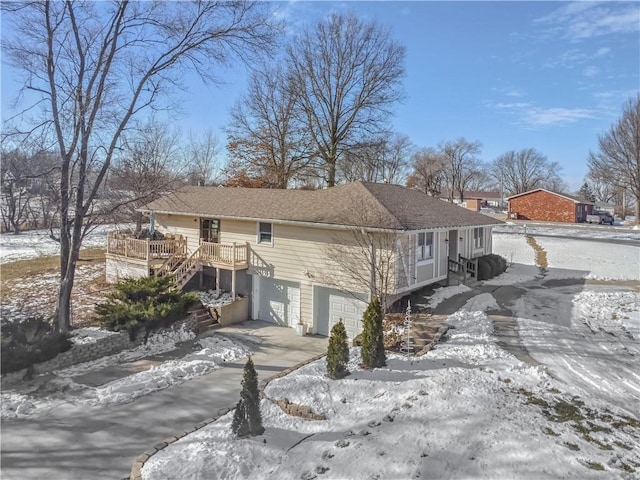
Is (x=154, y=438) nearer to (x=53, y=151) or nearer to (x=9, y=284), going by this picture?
(x=53, y=151)

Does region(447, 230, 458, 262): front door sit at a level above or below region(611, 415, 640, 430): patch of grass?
above

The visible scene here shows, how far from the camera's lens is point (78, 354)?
432 inches

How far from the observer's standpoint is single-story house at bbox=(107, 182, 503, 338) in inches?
547

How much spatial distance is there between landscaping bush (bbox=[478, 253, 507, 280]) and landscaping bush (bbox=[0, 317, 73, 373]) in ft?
49.8

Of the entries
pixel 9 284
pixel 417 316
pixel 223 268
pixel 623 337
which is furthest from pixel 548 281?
pixel 9 284

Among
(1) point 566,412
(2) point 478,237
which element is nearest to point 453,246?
(2) point 478,237

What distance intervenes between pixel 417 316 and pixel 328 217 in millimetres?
4648

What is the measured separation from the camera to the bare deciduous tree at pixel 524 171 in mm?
80438

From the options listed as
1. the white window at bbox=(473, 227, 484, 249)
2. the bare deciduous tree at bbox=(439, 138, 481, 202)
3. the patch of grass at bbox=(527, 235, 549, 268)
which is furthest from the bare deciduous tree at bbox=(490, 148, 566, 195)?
the white window at bbox=(473, 227, 484, 249)

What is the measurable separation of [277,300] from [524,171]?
7734cm

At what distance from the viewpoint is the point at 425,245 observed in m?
15.0

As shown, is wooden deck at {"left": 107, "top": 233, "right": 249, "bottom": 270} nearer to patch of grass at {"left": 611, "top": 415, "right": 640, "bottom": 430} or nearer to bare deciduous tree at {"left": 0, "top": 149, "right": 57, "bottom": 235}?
bare deciduous tree at {"left": 0, "top": 149, "right": 57, "bottom": 235}

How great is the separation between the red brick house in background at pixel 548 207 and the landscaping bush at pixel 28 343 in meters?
50.3

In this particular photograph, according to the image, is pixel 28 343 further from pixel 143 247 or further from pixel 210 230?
pixel 210 230
